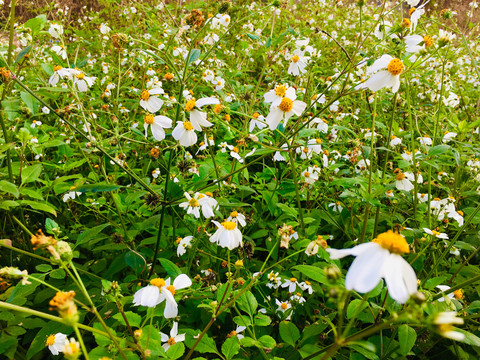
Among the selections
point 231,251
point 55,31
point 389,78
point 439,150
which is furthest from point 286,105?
point 55,31

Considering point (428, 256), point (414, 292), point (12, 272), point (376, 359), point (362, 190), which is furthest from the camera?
point (428, 256)

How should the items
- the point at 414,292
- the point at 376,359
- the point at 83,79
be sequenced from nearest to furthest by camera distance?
the point at 414,292 → the point at 376,359 → the point at 83,79

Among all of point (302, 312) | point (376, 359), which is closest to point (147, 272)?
point (302, 312)

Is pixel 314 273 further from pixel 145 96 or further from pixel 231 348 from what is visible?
pixel 145 96

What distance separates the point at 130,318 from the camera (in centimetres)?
87

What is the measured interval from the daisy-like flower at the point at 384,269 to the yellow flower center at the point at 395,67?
69 centimetres

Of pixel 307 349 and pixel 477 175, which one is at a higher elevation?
pixel 477 175

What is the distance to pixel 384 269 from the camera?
54cm

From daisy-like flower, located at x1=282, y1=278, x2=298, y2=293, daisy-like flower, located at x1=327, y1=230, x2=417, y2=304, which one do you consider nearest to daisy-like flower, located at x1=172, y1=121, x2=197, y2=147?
daisy-like flower, located at x1=282, y1=278, x2=298, y2=293

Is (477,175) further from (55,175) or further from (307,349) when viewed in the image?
(55,175)

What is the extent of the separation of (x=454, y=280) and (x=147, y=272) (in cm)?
128

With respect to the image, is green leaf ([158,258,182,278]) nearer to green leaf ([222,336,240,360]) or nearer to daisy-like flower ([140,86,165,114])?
green leaf ([222,336,240,360])

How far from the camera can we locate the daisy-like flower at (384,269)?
1.67ft

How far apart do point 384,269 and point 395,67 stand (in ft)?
2.52
